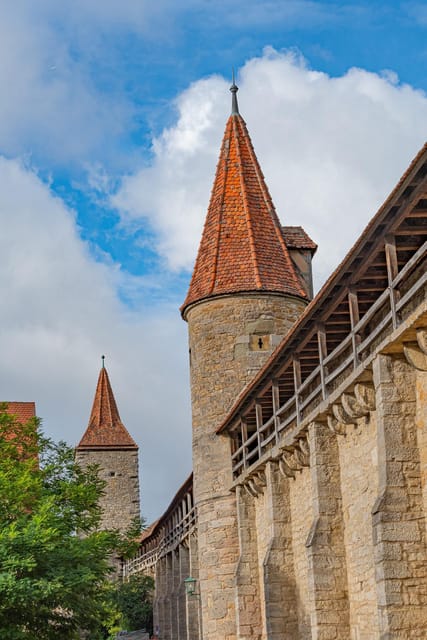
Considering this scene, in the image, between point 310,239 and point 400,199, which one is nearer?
point 400,199

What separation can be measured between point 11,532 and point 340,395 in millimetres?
8477

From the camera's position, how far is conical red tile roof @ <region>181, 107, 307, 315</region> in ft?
85.1

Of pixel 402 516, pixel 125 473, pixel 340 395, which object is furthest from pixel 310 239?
pixel 125 473

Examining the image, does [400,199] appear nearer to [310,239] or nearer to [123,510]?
[310,239]

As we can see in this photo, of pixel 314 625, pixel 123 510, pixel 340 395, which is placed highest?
pixel 123 510

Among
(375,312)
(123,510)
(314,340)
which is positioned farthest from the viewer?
(123,510)

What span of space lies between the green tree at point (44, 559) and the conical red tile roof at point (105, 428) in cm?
3565

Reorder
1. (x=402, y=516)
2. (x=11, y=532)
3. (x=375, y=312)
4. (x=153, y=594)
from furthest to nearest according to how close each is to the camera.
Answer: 1. (x=153, y=594)
2. (x=11, y=532)
3. (x=375, y=312)
4. (x=402, y=516)

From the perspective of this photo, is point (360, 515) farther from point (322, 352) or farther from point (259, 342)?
point (259, 342)

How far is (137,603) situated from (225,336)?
2839cm

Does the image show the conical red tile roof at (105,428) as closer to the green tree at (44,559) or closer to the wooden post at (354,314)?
Result: the green tree at (44,559)

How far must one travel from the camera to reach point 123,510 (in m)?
61.5

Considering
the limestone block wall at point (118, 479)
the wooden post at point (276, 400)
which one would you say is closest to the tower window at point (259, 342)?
the wooden post at point (276, 400)

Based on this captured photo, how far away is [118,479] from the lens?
61.9m
